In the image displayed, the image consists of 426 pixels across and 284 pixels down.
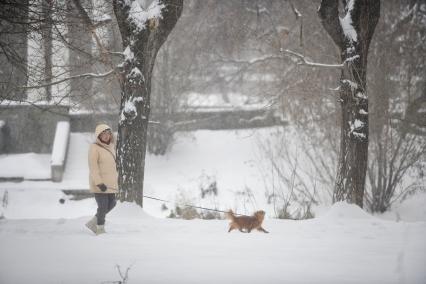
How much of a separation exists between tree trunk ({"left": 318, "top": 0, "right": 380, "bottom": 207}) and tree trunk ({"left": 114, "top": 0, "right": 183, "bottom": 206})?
2.65 metres

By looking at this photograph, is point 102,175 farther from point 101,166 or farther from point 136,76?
point 136,76

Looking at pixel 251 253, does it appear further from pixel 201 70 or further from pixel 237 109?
pixel 237 109

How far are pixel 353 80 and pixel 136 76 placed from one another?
361 centimetres

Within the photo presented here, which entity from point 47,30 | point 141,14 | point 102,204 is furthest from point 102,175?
point 141,14

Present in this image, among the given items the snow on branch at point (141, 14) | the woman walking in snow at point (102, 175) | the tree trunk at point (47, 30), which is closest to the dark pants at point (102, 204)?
the woman walking in snow at point (102, 175)

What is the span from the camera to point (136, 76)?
26.9 feet

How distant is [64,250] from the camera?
6.03 metres

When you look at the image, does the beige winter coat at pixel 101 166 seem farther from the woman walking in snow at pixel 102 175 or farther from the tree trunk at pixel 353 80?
the tree trunk at pixel 353 80

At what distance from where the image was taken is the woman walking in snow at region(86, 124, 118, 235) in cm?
665

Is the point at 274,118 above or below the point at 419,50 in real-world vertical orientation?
below

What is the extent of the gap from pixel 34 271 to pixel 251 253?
8.00 ft

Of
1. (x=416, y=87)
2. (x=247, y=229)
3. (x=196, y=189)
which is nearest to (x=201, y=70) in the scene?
(x=196, y=189)

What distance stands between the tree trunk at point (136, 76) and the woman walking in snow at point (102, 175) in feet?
4.81

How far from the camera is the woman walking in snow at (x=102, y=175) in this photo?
6648 mm
